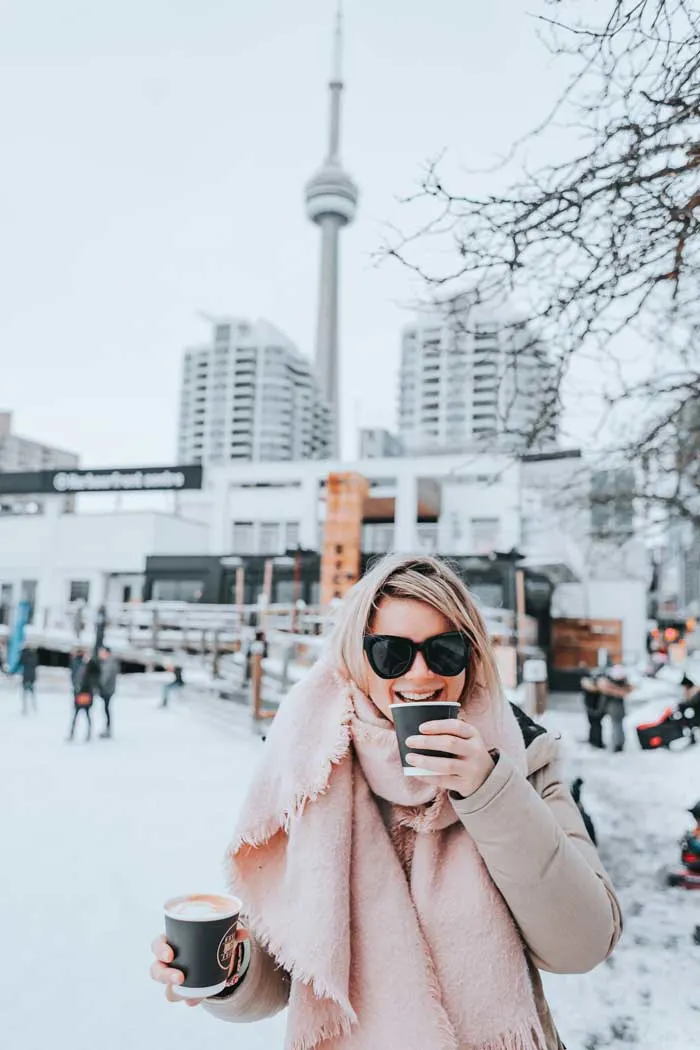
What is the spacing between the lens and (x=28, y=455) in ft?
363

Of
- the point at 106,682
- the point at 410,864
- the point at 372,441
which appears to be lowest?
the point at 106,682

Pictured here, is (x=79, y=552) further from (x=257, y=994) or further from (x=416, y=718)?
(x=416, y=718)

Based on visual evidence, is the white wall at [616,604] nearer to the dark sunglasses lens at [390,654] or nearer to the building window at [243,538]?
the building window at [243,538]

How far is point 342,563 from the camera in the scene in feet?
69.5

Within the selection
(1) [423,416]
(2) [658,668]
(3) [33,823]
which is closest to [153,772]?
(3) [33,823]

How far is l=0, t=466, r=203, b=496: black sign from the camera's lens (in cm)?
2900

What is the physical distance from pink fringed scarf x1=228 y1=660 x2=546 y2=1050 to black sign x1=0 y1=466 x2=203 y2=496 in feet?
A: 92.3

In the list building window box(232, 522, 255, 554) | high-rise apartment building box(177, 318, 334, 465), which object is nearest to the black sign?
building window box(232, 522, 255, 554)

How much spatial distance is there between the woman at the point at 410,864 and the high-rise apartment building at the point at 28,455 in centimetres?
9907

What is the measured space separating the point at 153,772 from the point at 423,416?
83.9 meters

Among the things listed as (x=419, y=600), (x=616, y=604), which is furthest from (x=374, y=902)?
(x=616, y=604)

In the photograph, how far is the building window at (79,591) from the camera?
32.2 metres

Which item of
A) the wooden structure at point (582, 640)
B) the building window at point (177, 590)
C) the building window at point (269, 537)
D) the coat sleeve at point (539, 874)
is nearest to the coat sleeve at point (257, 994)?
the coat sleeve at point (539, 874)

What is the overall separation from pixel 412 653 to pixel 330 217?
335ft
